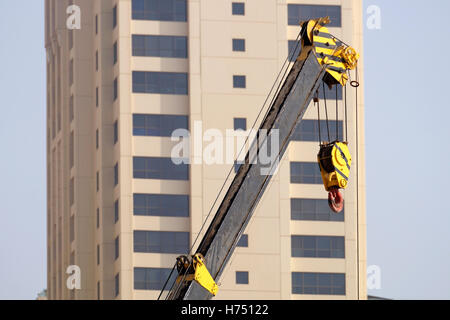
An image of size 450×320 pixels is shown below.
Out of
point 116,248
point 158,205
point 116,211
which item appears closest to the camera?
point 158,205

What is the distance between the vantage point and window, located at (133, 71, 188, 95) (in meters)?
103

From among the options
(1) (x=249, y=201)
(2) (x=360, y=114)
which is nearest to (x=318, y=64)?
(1) (x=249, y=201)

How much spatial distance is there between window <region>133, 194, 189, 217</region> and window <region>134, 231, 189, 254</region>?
4.93ft

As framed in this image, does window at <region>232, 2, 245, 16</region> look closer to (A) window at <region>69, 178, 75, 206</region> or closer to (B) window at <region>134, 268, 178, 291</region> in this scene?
(A) window at <region>69, 178, 75, 206</region>

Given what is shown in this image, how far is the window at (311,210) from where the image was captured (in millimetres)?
103000

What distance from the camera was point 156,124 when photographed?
102 m

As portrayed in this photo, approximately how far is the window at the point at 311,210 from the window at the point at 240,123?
7073mm

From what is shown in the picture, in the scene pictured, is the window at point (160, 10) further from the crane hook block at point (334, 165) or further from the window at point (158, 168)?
the crane hook block at point (334, 165)

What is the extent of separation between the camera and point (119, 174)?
334 ft

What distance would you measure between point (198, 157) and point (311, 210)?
999 cm

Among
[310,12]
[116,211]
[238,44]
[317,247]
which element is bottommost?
[317,247]

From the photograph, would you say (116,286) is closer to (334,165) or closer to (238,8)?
(238,8)

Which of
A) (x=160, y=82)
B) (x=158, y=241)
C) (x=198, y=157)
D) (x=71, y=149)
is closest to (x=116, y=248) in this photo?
(x=158, y=241)
